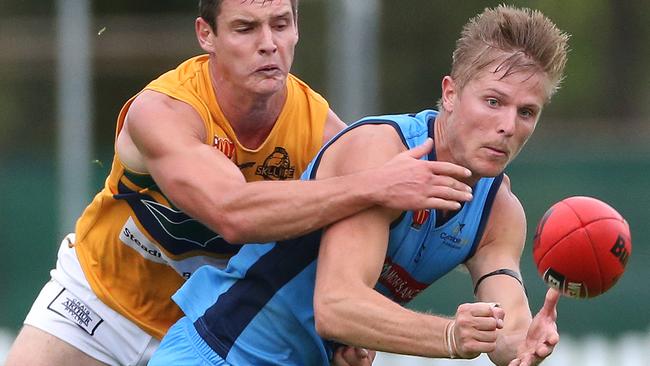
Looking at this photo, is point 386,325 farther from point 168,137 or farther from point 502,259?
point 168,137

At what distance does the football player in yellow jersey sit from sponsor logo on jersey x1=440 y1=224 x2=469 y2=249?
0.36 m

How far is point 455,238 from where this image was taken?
5.34 meters

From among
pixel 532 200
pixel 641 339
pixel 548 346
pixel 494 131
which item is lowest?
pixel 641 339

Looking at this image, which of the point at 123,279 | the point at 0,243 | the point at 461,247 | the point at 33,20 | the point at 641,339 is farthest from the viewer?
the point at 33,20

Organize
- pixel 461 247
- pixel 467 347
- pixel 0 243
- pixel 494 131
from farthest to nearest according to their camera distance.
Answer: pixel 0 243, pixel 461 247, pixel 494 131, pixel 467 347

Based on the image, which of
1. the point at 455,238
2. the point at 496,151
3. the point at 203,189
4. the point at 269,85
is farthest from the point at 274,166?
the point at 496,151

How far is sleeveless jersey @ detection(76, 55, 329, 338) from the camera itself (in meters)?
5.97

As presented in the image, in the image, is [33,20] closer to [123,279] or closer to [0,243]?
[0,243]

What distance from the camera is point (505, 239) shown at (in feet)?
18.0

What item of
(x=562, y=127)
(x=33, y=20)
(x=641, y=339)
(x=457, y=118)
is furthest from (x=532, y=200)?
(x=457, y=118)

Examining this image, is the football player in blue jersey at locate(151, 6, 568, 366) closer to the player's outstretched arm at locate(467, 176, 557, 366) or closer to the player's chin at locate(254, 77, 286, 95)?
the player's outstretched arm at locate(467, 176, 557, 366)

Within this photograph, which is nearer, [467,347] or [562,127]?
[467,347]

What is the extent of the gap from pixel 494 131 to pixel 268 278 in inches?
41.5

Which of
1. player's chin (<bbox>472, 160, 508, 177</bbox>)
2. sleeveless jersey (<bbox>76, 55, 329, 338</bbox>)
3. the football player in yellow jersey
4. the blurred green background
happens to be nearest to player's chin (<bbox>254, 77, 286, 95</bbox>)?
the football player in yellow jersey
